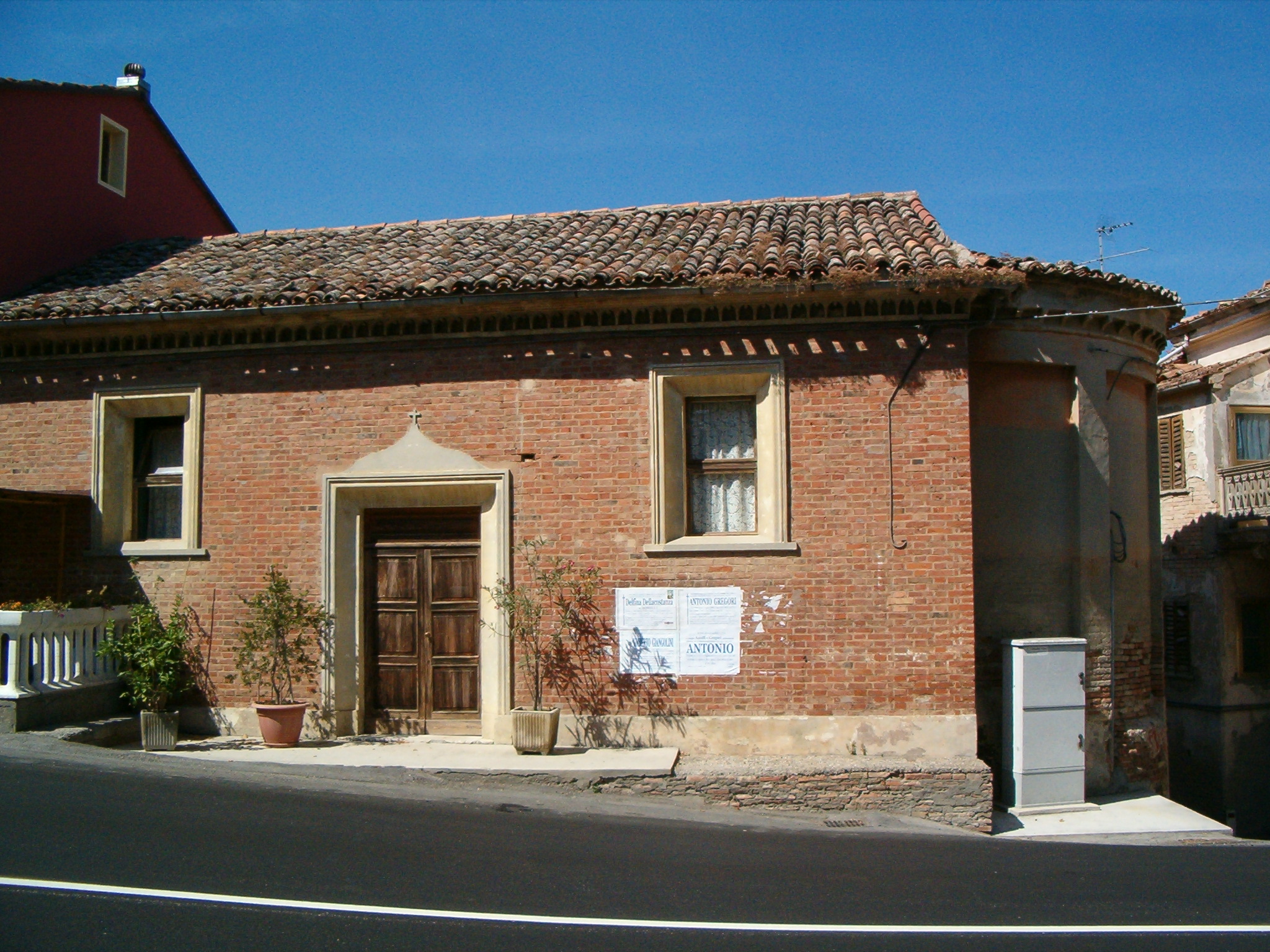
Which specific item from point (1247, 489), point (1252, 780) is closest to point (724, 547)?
point (1247, 489)

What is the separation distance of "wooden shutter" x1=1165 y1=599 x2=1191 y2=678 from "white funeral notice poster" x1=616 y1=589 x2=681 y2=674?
41.3 feet

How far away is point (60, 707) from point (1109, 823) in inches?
419

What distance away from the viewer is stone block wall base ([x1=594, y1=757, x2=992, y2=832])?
953 centimetres

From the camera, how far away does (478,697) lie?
11.4 m

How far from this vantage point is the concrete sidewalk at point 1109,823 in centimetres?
1002

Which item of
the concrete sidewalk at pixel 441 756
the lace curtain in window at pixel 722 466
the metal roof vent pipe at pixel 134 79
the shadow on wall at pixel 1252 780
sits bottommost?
the shadow on wall at pixel 1252 780

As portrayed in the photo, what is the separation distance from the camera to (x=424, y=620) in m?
11.5

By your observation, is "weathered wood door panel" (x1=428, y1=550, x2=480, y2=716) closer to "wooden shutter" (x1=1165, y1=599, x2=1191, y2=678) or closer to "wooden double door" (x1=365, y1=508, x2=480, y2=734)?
"wooden double door" (x1=365, y1=508, x2=480, y2=734)

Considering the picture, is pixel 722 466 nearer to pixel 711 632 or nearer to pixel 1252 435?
pixel 711 632

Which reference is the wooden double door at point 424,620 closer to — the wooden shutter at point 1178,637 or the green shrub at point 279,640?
the green shrub at point 279,640

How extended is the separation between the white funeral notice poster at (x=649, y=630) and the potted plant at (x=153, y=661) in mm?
4694

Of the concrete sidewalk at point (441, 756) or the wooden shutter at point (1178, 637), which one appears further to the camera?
the wooden shutter at point (1178, 637)

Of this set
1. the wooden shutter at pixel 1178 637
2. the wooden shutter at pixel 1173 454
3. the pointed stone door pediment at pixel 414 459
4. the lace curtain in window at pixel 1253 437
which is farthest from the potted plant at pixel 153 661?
the lace curtain in window at pixel 1253 437

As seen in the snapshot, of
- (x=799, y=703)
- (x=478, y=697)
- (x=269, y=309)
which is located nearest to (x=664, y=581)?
(x=799, y=703)
